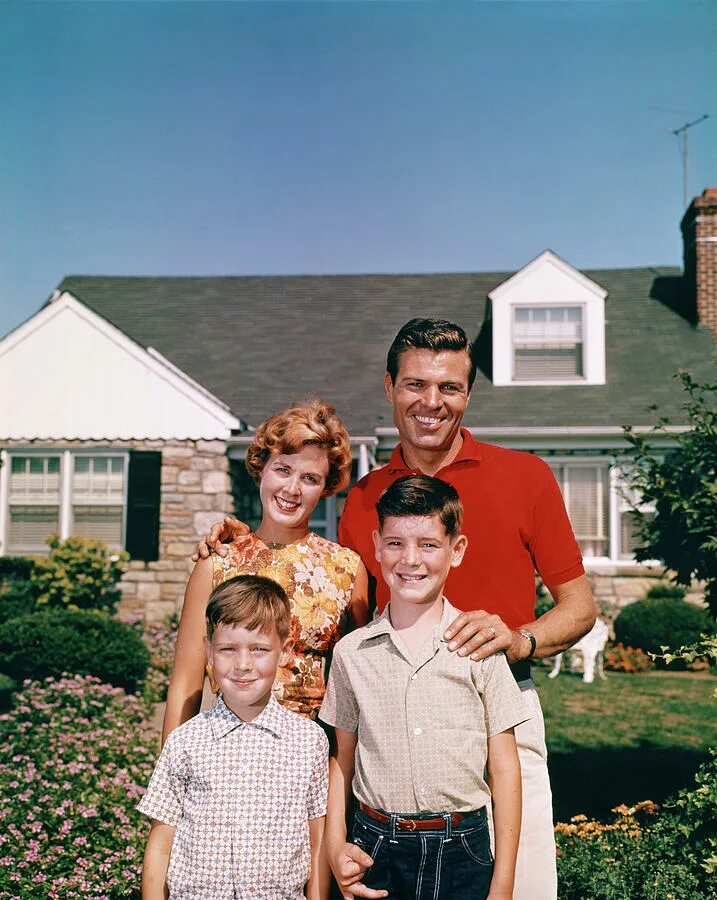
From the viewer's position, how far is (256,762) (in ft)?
7.57

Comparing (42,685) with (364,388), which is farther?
(364,388)

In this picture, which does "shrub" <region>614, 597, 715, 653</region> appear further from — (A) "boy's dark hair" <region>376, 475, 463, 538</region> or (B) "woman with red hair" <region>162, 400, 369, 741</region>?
(A) "boy's dark hair" <region>376, 475, 463, 538</region>

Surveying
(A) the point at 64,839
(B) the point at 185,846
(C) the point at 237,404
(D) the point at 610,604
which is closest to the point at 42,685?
(A) the point at 64,839

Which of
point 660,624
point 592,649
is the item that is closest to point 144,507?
point 592,649

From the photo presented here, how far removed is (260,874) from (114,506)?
10029 millimetres

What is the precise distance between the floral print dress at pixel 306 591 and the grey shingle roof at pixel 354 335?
894 centimetres

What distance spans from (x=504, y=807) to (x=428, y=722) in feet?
0.95

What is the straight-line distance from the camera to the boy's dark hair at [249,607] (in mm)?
2344

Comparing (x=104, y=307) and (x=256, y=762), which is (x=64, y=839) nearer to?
(x=256, y=762)

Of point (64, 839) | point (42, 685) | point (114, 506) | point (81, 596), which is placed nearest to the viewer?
point (64, 839)

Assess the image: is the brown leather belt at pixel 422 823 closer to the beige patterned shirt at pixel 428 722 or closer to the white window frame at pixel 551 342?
the beige patterned shirt at pixel 428 722

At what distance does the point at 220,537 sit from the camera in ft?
9.01

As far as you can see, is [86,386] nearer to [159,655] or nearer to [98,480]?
[98,480]

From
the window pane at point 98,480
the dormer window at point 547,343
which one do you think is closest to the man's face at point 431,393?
the window pane at point 98,480
